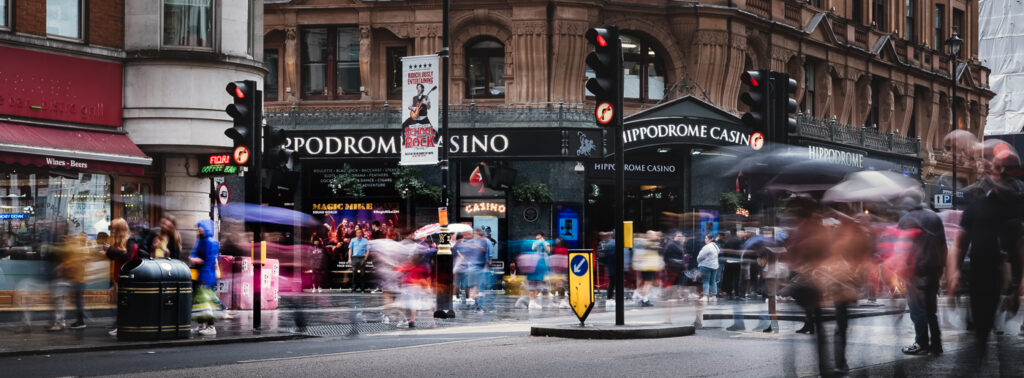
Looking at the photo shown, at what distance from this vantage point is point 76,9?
22047mm

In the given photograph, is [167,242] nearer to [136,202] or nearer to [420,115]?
[136,202]

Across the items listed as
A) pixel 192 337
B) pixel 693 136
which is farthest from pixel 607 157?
pixel 192 337

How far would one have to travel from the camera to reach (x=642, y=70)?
35.1m

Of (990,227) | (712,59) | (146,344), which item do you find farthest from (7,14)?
(712,59)

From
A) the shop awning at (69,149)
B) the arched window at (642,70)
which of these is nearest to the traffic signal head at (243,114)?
the shop awning at (69,149)

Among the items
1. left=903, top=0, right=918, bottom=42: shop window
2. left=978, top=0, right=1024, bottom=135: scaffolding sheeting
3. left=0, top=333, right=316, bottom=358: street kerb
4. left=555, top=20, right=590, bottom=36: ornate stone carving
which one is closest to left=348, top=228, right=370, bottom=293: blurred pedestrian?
left=555, top=20, right=590, bottom=36: ornate stone carving

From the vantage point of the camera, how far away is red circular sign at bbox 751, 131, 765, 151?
13.5 metres

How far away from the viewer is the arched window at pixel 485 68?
34.4 metres

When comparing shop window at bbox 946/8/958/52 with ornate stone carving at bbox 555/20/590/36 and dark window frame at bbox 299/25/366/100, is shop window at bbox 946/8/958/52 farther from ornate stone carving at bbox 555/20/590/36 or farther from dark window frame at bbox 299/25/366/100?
dark window frame at bbox 299/25/366/100

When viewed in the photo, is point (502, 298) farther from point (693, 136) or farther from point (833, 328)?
point (833, 328)

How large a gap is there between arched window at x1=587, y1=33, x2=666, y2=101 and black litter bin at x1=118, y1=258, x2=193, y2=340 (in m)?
19.9

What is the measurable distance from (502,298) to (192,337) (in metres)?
13.2

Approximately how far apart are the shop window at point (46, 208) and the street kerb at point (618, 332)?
8.16 meters

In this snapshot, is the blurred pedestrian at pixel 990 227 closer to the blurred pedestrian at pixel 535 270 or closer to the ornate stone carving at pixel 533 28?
the blurred pedestrian at pixel 535 270
